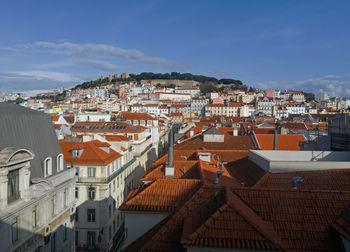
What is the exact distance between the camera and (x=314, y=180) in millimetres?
15219

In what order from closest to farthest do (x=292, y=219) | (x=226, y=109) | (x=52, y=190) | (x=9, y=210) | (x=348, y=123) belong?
(x=292, y=219), (x=9, y=210), (x=52, y=190), (x=348, y=123), (x=226, y=109)

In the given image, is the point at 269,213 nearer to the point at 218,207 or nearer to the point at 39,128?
the point at 218,207

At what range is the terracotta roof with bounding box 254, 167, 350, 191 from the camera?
14516 millimetres

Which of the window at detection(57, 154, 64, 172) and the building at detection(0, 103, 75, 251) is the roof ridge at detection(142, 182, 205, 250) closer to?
the building at detection(0, 103, 75, 251)

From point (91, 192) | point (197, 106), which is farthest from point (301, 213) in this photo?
point (197, 106)

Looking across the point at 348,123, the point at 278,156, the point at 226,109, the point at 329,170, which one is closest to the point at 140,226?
the point at 329,170

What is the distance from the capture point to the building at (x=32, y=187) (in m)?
12.4

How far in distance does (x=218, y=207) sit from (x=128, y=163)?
86.8ft

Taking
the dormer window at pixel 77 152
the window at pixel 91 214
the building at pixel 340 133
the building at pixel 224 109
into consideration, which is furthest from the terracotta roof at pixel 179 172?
the building at pixel 224 109

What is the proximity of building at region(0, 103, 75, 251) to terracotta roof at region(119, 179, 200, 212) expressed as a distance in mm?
4505

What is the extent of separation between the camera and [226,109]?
5408 inches

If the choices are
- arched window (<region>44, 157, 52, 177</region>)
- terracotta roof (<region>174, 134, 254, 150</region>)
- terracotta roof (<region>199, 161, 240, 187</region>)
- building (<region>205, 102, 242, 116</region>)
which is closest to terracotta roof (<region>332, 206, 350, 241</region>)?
terracotta roof (<region>199, 161, 240, 187</region>)

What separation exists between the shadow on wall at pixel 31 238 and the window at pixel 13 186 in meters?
0.86

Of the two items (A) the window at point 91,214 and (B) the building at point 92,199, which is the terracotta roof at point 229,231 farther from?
(A) the window at point 91,214
